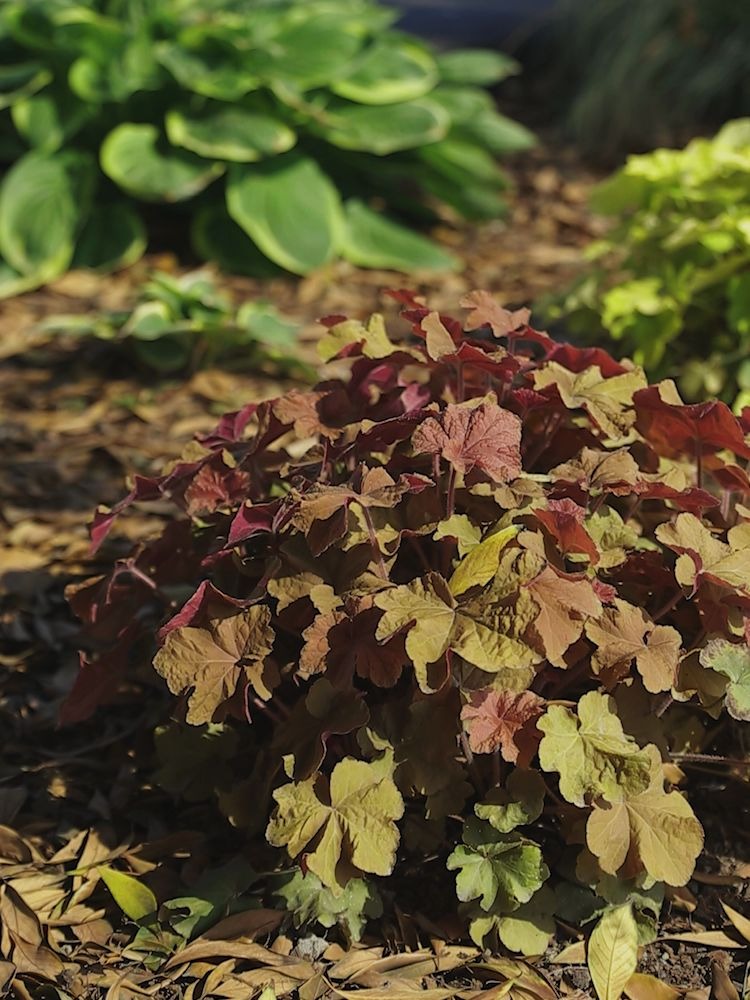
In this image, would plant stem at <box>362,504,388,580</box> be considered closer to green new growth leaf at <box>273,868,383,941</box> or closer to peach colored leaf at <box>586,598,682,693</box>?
peach colored leaf at <box>586,598,682,693</box>

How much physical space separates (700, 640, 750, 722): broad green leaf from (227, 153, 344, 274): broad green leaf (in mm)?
2988

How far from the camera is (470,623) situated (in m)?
1.71

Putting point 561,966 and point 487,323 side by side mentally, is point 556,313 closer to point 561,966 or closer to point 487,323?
→ point 487,323

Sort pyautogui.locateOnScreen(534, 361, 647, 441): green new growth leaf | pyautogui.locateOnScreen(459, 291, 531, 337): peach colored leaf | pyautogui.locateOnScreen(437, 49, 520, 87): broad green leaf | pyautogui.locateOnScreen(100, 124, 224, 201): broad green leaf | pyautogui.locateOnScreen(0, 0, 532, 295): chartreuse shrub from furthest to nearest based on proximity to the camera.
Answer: pyautogui.locateOnScreen(437, 49, 520, 87): broad green leaf → pyautogui.locateOnScreen(0, 0, 532, 295): chartreuse shrub → pyautogui.locateOnScreen(100, 124, 224, 201): broad green leaf → pyautogui.locateOnScreen(459, 291, 531, 337): peach colored leaf → pyautogui.locateOnScreen(534, 361, 647, 441): green new growth leaf

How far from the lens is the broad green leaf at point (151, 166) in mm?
4336

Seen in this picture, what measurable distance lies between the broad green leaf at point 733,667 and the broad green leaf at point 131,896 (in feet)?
3.15

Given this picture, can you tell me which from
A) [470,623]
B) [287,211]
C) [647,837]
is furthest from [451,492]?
[287,211]

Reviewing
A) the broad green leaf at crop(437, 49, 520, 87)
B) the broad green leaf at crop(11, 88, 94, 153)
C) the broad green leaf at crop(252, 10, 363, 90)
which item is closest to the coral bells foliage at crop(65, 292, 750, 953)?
the broad green leaf at crop(252, 10, 363, 90)

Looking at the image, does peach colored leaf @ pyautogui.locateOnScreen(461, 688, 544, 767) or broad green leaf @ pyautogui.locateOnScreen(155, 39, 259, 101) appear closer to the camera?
peach colored leaf @ pyautogui.locateOnScreen(461, 688, 544, 767)

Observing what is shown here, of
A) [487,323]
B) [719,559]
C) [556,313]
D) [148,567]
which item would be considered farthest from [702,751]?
[556,313]

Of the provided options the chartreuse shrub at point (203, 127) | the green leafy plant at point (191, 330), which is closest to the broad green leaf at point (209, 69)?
the chartreuse shrub at point (203, 127)

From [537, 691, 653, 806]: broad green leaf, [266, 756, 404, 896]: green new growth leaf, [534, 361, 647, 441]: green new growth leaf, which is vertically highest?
[534, 361, 647, 441]: green new growth leaf

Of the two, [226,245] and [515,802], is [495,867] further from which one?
[226,245]

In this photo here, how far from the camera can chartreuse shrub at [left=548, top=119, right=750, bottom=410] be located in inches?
126
